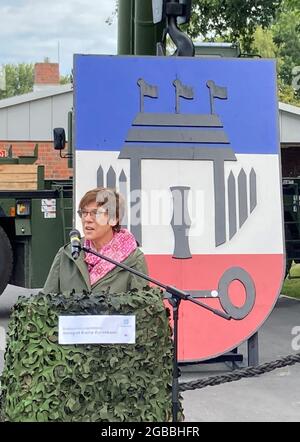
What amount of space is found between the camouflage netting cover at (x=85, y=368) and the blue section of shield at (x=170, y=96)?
12.0 feet

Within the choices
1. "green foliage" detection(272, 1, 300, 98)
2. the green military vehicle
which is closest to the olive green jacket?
the green military vehicle

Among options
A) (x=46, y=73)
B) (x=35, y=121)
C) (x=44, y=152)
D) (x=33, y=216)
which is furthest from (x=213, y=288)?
(x=46, y=73)

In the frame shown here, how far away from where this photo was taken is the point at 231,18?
1496cm

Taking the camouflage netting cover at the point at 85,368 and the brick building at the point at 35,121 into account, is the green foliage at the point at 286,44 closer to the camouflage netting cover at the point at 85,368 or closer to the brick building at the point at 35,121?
the brick building at the point at 35,121

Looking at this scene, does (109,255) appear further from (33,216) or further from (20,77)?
(20,77)

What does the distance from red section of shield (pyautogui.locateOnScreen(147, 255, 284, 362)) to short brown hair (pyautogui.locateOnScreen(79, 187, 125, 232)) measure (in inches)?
113

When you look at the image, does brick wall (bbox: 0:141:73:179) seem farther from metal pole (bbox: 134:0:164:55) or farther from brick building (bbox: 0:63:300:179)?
metal pole (bbox: 134:0:164:55)

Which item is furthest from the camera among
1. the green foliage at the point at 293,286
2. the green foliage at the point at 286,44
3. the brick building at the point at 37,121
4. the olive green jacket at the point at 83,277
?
the brick building at the point at 37,121

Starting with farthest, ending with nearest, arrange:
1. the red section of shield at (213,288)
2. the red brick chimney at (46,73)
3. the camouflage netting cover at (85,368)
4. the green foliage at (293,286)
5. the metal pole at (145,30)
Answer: the red brick chimney at (46,73) < the green foliage at (293,286) < the metal pole at (145,30) < the red section of shield at (213,288) < the camouflage netting cover at (85,368)

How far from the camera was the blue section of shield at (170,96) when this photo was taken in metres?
6.96

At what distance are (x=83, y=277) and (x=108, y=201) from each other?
410 mm

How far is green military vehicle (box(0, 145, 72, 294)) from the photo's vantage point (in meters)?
10.1

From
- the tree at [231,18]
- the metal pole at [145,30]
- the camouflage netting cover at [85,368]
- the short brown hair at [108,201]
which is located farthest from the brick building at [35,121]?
the camouflage netting cover at [85,368]

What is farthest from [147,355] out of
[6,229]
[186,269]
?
[6,229]
